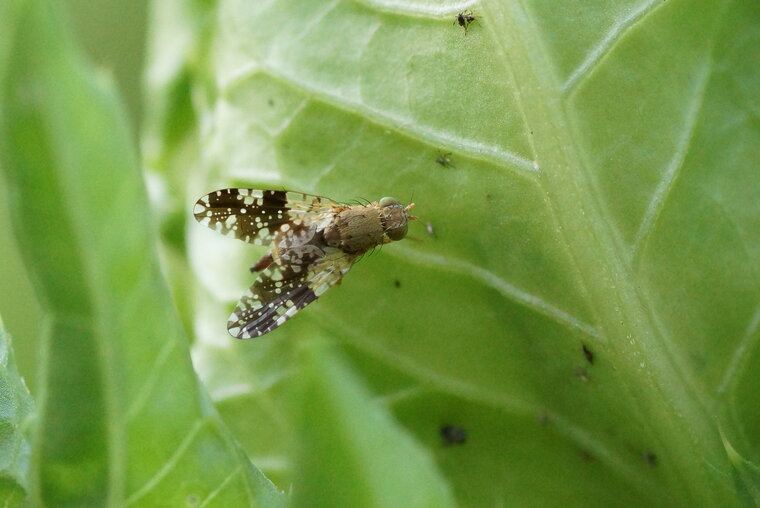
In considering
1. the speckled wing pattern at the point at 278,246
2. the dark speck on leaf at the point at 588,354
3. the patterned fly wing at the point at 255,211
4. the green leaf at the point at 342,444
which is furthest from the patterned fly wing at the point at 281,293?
the green leaf at the point at 342,444

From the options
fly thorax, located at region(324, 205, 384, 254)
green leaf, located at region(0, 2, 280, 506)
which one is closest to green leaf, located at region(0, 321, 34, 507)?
green leaf, located at region(0, 2, 280, 506)

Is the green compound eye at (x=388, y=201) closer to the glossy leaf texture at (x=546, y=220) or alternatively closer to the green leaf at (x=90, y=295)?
the glossy leaf texture at (x=546, y=220)

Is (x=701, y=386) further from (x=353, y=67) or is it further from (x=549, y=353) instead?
(x=353, y=67)

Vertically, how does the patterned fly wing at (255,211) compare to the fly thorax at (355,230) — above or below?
above

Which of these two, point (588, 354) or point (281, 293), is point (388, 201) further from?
point (281, 293)

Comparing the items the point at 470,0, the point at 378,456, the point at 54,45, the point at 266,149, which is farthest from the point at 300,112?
the point at 378,456

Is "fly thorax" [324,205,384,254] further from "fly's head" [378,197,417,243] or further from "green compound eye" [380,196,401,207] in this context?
"green compound eye" [380,196,401,207]
